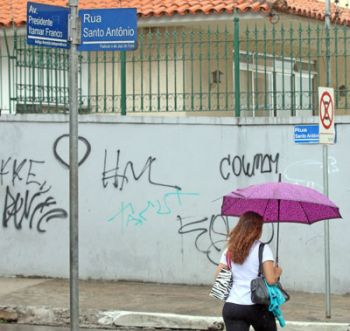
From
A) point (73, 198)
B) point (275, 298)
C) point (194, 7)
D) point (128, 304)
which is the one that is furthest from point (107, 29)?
point (194, 7)

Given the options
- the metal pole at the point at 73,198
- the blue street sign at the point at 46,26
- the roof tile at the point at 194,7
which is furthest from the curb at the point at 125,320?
the roof tile at the point at 194,7

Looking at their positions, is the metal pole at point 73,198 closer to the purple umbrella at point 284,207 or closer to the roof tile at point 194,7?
the purple umbrella at point 284,207

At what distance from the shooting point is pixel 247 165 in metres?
11.2

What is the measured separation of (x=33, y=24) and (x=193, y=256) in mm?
5345

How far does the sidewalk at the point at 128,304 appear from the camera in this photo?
939 cm

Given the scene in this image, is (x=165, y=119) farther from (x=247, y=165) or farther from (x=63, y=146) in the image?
(x=63, y=146)

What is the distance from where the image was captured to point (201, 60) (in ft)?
38.1

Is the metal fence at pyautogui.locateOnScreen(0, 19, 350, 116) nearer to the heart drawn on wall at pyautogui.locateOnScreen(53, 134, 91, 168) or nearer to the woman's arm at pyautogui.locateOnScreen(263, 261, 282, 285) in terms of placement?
the heart drawn on wall at pyautogui.locateOnScreen(53, 134, 91, 168)

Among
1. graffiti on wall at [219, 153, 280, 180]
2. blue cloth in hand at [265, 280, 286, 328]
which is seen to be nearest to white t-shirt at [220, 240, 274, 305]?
blue cloth in hand at [265, 280, 286, 328]

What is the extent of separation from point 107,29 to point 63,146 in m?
4.87

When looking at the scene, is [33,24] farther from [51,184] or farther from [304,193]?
[51,184]

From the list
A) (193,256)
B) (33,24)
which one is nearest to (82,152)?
(193,256)

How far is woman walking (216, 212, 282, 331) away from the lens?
603 centimetres

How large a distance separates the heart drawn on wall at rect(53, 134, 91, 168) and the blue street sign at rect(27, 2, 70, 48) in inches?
196
